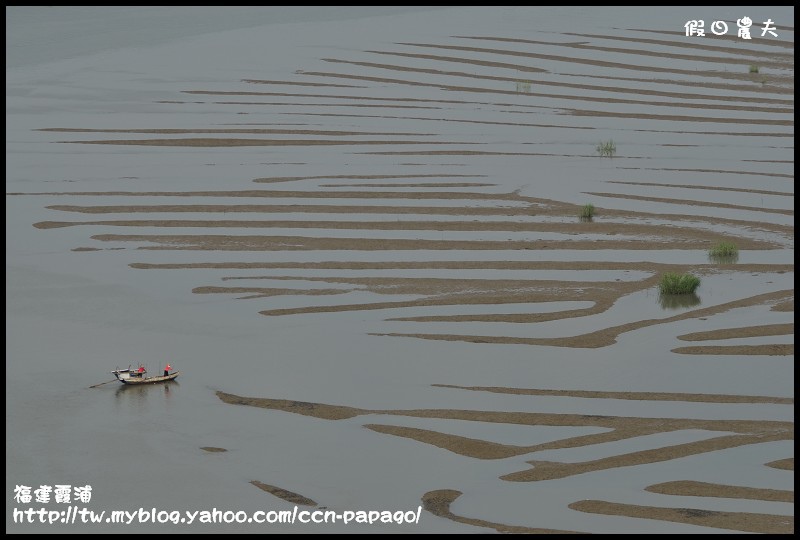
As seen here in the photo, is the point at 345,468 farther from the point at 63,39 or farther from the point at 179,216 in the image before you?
the point at 63,39

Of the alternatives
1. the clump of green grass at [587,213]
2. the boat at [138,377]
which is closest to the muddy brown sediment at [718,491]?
the boat at [138,377]

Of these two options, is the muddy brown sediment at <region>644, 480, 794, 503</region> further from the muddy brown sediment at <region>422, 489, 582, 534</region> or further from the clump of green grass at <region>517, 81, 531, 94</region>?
the clump of green grass at <region>517, 81, 531, 94</region>

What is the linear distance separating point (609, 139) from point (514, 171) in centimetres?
372

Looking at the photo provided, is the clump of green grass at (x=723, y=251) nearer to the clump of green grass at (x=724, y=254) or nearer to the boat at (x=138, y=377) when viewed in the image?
the clump of green grass at (x=724, y=254)

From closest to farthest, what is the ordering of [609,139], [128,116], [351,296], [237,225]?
[351,296], [237,225], [609,139], [128,116]

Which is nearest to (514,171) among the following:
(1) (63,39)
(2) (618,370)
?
(2) (618,370)

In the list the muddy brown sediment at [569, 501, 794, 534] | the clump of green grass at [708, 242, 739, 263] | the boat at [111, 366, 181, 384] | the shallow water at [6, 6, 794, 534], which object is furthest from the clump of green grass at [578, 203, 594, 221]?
the muddy brown sediment at [569, 501, 794, 534]

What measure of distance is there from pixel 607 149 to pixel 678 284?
1005 cm

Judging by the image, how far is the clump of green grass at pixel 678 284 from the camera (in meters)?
20.9

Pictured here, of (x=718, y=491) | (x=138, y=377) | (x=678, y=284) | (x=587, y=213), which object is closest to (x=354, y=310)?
(x=138, y=377)

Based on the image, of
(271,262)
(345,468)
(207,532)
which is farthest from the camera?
(271,262)

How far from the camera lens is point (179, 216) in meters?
26.0

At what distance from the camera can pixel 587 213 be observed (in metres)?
25.2

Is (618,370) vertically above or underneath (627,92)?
underneath
